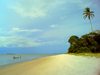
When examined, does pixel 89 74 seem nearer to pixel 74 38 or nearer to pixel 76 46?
pixel 76 46

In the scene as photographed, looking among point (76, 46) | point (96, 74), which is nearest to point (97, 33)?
point (76, 46)

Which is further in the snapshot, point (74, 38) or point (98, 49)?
point (74, 38)

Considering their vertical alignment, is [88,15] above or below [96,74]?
above

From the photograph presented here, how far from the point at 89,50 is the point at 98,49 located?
11.5 feet

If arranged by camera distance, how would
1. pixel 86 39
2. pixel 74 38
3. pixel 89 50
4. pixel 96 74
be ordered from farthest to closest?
pixel 74 38
pixel 86 39
pixel 89 50
pixel 96 74

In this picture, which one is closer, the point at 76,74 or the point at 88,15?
the point at 76,74

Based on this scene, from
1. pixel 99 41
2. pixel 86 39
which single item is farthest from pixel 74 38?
pixel 99 41

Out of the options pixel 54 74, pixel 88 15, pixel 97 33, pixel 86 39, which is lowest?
pixel 54 74

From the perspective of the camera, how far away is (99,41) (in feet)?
101

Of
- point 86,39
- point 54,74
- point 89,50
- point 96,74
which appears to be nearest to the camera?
point 96,74

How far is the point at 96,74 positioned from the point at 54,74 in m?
2.71

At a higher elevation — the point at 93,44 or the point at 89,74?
the point at 93,44

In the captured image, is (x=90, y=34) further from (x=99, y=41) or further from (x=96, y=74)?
(x=96, y=74)

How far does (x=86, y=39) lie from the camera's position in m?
32.2
